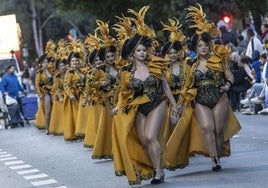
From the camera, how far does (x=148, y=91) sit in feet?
43.1

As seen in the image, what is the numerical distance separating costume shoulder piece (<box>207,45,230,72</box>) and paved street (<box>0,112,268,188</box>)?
4.69 feet

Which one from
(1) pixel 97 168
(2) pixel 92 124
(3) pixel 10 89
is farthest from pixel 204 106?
(3) pixel 10 89

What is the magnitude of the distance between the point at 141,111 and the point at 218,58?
164cm

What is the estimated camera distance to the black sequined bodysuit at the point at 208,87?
14062 mm

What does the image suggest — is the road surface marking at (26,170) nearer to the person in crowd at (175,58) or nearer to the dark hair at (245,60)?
the person in crowd at (175,58)

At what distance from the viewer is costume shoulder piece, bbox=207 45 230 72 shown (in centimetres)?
1404

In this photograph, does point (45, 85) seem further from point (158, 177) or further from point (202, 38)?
point (158, 177)

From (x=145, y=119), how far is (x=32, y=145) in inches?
396

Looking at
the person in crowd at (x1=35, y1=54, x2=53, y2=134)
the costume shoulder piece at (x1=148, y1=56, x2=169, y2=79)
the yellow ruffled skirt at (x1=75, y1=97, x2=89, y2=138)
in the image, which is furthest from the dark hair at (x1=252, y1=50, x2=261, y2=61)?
the costume shoulder piece at (x1=148, y1=56, x2=169, y2=79)

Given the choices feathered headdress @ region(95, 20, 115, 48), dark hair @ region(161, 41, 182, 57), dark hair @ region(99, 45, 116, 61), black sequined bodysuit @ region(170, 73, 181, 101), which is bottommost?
black sequined bodysuit @ region(170, 73, 181, 101)

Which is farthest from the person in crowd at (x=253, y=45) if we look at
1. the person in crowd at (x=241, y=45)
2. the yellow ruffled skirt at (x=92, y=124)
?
the yellow ruffled skirt at (x=92, y=124)

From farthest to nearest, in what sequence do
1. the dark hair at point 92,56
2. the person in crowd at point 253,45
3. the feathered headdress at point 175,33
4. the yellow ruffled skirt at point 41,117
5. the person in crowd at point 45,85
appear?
the person in crowd at point 253,45, the yellow ruffled skirt at point 41,117, the person in crowd at point 45,85, the dark hair at point 92,56, the feathered headdress at point 175,33

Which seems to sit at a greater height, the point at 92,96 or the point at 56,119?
the point at 92,96

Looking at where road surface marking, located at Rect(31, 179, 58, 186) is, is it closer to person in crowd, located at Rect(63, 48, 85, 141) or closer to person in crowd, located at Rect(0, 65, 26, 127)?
person in crowd, located at Rect(63, 48, 85, 141)
